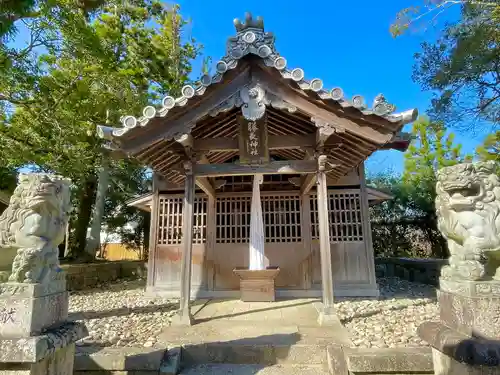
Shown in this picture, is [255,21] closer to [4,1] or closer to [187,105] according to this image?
[187,105]

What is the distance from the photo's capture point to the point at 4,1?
4824 millimetres

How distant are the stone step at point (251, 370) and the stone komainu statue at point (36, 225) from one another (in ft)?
6.32

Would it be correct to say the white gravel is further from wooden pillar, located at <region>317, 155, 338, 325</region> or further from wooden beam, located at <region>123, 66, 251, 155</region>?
wooden beam, located at <region>123, 66, 251, 155</region>

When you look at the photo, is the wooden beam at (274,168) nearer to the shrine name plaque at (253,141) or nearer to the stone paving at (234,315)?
the shrine name plaque at (253,141)

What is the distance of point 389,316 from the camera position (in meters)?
5.03

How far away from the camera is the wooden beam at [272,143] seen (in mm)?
5145

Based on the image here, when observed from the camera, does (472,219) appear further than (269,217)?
No

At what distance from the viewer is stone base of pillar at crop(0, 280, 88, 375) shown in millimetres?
2057

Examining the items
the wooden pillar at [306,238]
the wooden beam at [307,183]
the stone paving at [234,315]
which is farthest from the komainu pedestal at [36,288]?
the wooden pillar at [306,238]

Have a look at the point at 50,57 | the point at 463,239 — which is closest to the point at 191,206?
the point at 463,239

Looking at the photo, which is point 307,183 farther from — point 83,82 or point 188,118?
point 83,82

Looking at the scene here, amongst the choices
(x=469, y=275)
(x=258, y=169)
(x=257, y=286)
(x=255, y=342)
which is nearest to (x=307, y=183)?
(x=258, y=169)

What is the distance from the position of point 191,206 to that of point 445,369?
3.86 metres

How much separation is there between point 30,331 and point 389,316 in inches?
197
